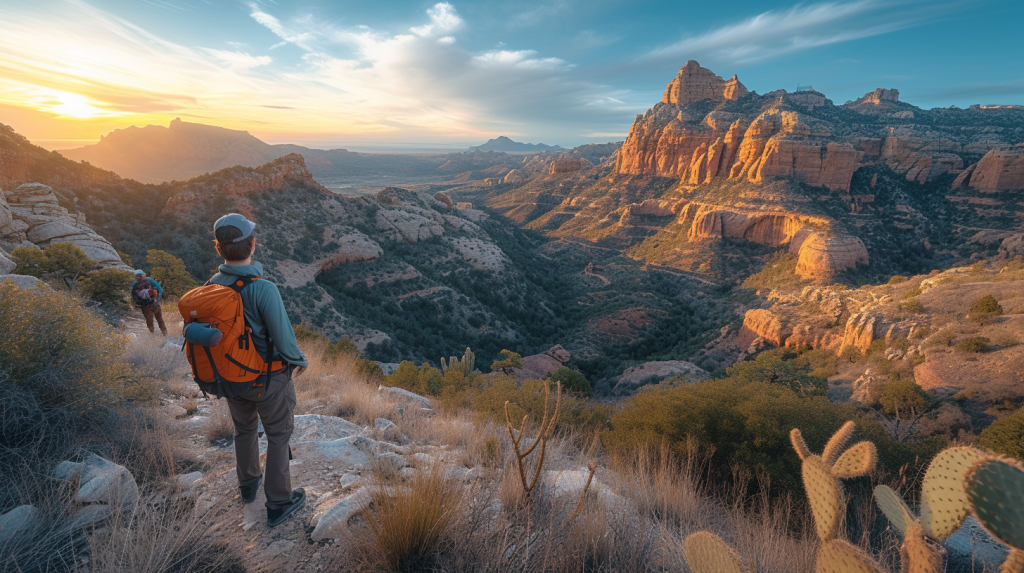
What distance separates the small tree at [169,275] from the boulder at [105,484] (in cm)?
1606

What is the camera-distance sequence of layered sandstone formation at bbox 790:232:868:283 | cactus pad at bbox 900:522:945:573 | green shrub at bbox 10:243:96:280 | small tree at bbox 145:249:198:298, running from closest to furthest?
cactus pad at bbox 900:522:945:573
green shrub at bbox 10:243:96:280
small tree at bbox 145:249:198:298
layered sandstone formation at bbox 790:232:868:283

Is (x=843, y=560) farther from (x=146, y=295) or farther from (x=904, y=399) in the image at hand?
(x=904, y=399)

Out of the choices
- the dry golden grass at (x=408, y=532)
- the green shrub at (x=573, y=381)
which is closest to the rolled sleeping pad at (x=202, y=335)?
the dry golden grass at (x=408, y=532)

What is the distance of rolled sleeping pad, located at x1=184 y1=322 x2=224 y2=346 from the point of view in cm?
230

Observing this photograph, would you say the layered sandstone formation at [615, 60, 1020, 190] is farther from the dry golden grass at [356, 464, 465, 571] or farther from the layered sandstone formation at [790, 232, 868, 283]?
the dry golden grass at [356, 464, 465, 571]

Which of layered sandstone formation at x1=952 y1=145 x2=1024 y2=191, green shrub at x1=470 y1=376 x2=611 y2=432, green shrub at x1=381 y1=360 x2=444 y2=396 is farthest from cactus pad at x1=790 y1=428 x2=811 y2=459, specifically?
layered sandstone formation at x1=952 y1=145 x2=1024 y2=191

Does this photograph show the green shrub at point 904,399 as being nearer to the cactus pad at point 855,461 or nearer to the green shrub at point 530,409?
the green shrub at point 530,409

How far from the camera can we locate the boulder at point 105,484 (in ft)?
7.67

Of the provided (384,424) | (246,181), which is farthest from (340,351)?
(246,181)

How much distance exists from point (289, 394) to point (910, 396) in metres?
14.2

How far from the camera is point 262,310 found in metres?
2.62

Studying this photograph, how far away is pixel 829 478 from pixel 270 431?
3542 mm

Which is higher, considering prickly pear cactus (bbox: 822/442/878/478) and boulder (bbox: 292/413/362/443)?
prickly pear cactus (bbox: 822/442/878/478)

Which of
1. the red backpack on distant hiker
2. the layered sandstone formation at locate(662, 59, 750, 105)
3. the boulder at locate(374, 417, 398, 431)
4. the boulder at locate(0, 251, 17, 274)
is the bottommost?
the boulder at locate(374, 417, 398, 431)
